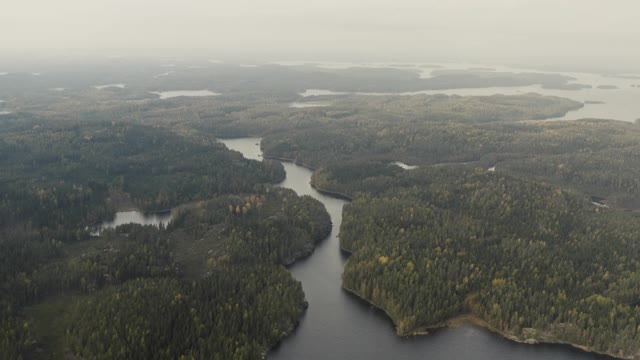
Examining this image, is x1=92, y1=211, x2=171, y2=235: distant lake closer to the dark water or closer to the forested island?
the forested island

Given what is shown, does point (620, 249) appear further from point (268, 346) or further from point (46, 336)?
point (46, 336)

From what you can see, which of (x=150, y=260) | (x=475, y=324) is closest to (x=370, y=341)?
(x=475, y=324)

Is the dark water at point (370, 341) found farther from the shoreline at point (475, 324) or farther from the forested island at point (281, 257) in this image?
the forested island at point (281, 257)

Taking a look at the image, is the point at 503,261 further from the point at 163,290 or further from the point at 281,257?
the point at 163,290

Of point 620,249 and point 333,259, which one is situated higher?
point 620,249

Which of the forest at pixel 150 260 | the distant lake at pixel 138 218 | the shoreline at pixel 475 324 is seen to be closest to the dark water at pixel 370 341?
the shoreline at pixel 475 324

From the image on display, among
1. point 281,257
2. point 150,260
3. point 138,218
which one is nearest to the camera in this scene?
point 150,260

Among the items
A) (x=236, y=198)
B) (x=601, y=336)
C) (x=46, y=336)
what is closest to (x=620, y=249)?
(x=601, y=336)

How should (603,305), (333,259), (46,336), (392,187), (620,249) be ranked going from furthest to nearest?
1. (392,187)
2. (333,259)
3. (620,249)
4. (603,305)
5. (46,336)
